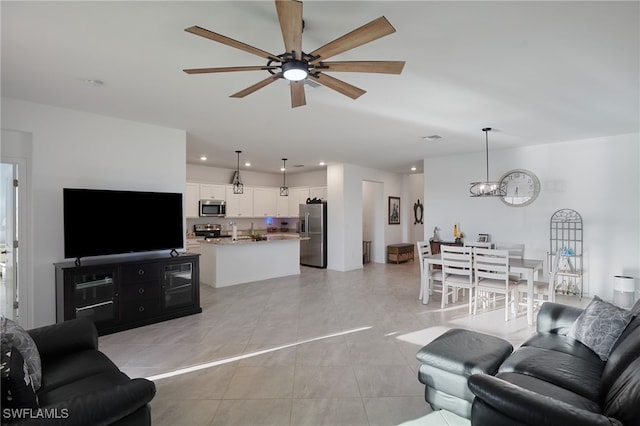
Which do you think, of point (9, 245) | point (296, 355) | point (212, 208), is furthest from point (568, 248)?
point (9, 245)

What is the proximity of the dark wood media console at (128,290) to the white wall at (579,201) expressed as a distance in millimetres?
5449

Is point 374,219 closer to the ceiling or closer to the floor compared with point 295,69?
closer to the floor

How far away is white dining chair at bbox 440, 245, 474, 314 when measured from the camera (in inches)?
183

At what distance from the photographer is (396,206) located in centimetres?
985

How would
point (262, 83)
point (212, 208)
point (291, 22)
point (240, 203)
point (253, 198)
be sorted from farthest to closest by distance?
point (253, 198) < point (240, 203) < point (212, 208) < point (262, 83) < point (291, 22)

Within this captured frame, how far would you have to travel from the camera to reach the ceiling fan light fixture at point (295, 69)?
2.03m

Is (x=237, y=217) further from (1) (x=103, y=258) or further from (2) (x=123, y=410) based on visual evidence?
(2) (x=123, y=410)

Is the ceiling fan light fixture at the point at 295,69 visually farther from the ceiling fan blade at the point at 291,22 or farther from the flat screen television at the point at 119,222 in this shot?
the flat screen television at the point at 119,222

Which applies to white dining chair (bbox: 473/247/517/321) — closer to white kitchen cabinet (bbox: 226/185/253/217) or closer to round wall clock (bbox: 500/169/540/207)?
round wall clock (bbox: 500/169/540/207)

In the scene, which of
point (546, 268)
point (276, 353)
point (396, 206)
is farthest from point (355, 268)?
point (276, 353)

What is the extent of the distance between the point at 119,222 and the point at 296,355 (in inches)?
106

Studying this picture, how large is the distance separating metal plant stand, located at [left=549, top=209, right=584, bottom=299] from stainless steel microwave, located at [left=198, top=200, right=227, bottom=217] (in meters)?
7.07

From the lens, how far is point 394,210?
978 cm

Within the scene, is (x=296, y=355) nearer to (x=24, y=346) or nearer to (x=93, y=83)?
(x=24, y=346)
